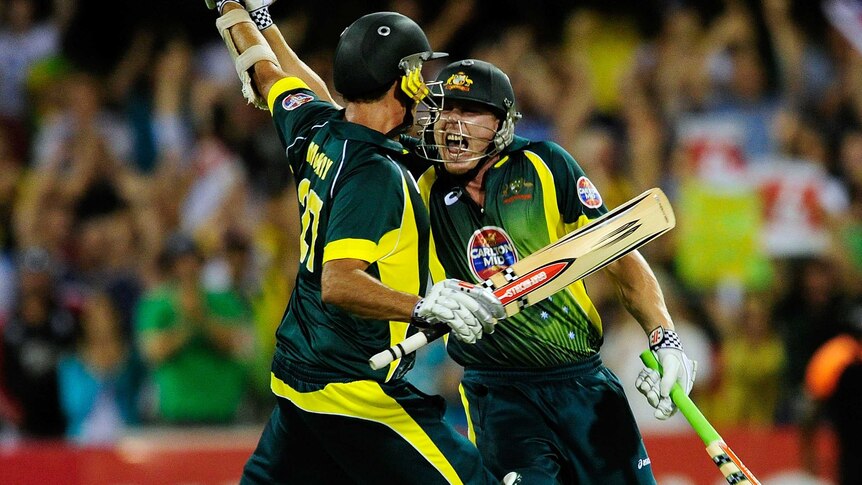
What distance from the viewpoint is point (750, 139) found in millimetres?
9961

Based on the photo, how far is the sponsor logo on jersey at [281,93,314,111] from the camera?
493cm

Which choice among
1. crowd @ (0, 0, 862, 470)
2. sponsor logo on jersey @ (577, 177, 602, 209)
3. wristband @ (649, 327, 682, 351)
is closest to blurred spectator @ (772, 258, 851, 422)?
crowd @ (0, 0, 862, 470)

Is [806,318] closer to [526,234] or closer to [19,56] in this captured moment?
[526,234]

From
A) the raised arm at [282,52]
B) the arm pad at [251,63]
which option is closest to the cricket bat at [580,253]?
the raised arm at [282,52]

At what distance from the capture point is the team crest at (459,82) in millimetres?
5066

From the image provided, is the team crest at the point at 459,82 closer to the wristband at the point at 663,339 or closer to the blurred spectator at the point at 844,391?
the wristband at the point at 663,339

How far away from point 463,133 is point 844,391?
417cm

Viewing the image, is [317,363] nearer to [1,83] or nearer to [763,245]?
[763,245]

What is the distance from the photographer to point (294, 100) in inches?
195

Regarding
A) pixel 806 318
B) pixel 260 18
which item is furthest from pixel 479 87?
pixel 806 318

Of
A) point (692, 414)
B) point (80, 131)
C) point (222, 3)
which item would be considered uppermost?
point (80, 131)

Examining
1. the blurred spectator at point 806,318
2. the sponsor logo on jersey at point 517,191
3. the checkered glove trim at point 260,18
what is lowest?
the blurred spectator at point 806,318

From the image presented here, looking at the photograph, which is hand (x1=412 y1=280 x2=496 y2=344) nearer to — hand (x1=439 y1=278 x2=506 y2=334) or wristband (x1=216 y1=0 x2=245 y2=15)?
hand (x1=439 y1=278 x2=506 y2=334)

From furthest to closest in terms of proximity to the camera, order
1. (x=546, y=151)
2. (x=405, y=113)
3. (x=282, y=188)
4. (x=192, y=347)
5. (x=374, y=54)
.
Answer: (x=282, y=188) < (x=192, y=347) < (x=546, y=151) < (x=405, y=113) < (x=374, y=54)
